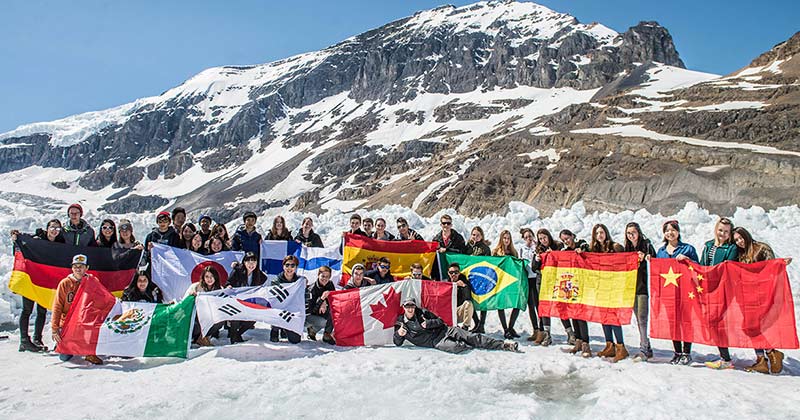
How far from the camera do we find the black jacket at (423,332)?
821 centimetres

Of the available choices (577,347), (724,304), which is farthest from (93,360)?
(724,304)

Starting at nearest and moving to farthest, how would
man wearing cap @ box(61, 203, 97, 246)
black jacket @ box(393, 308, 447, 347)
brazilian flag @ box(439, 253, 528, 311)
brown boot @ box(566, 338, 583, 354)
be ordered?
1. brown boot @ box(566, 338, 583, 354)
2. black jacket @ box(393, 308, 447, 347)
3. man wearing cap @ box(61, 203, 97, 246)
4. brazilian flag @ box(439, 253, 528, 311)

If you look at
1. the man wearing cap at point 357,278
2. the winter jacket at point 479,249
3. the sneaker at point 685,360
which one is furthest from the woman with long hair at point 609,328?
the man wearing cap at point 357,278

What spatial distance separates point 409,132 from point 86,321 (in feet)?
360

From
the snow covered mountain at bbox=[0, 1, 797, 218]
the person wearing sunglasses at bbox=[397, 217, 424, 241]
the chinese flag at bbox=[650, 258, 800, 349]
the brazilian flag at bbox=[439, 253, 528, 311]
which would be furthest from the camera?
the snow covered mountain at bbox=[0, 1, 797, 218]

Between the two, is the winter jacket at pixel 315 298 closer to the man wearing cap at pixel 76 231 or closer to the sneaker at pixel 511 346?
the sneaker at pixel 511 346

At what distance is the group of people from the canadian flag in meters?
0.19

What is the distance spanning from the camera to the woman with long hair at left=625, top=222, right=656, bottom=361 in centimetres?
745

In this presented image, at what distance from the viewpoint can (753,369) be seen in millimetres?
6633

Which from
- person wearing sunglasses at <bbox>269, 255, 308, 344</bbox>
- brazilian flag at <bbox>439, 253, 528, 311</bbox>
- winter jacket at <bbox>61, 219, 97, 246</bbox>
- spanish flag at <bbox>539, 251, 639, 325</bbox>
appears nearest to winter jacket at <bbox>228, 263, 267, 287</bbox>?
person wearing sunglasses at <bbox>269, 255, 308, 344</bbox>

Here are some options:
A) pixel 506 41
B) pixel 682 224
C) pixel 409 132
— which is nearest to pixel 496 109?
pixel 409 132

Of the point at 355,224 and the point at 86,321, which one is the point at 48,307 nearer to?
the point at 86,321

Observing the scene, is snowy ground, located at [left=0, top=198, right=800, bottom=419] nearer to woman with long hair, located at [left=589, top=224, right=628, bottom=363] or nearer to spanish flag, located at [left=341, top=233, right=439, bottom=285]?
woman with long hair, located at [left=589, top=224, right=628, bottom=363]

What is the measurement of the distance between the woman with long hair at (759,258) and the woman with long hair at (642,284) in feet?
3.60
